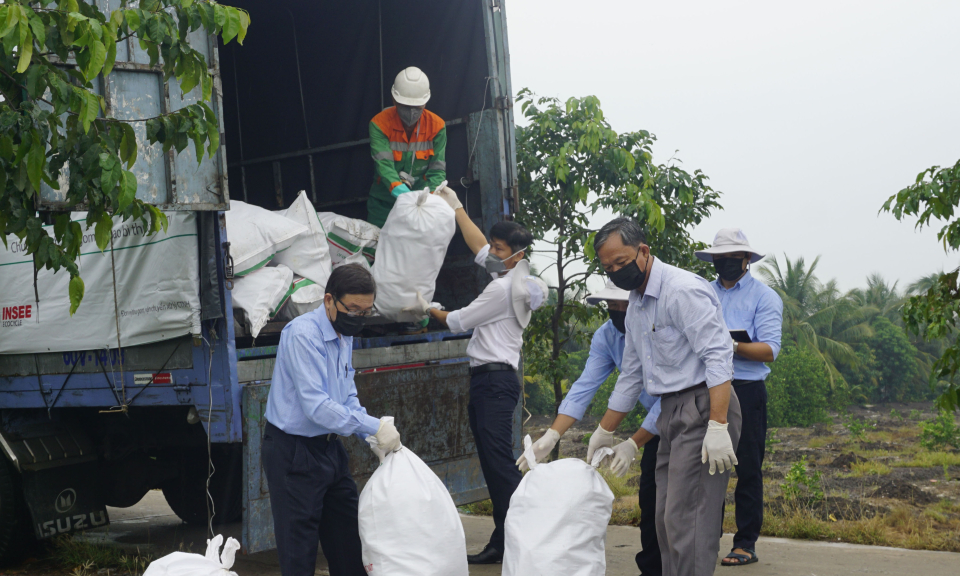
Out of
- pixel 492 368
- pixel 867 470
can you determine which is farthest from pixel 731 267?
pixel 867 470

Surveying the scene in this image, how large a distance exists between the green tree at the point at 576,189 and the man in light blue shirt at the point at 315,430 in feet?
11.8

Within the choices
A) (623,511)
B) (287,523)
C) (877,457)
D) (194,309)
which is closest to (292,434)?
(287,523)

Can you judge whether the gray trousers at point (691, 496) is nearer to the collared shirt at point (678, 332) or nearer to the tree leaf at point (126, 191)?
the collared shirt at point (678, 332)

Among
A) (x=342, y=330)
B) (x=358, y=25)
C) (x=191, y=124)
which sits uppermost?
(x=358, y=25)

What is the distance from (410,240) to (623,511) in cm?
233

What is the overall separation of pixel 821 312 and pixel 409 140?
68.5ft

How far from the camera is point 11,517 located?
477 centimetres

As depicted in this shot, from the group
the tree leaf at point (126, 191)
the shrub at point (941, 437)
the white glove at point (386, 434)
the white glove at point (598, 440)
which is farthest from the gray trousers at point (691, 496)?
the shrub at point (941, 437)

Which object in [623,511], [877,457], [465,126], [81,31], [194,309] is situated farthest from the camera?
[877,457]

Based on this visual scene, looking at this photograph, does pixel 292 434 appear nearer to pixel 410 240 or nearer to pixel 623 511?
pixel 410 240

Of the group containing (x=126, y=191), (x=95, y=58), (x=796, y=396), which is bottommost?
(x=796, y=396)

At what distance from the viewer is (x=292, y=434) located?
9.74ft

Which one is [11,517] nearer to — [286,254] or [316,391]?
[286,254]

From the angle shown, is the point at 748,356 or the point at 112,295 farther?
the point at 112,295
